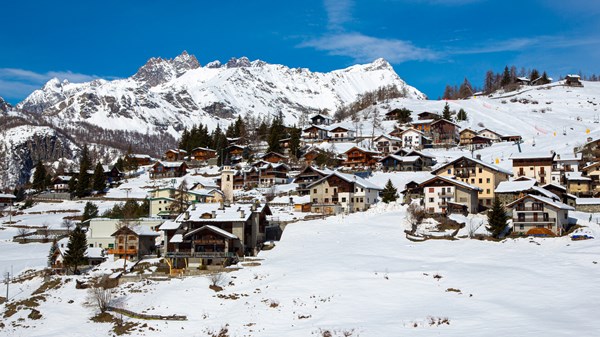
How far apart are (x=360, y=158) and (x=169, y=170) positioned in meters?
37.0

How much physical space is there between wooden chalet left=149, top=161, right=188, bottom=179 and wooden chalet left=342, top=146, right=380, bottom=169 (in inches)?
1239

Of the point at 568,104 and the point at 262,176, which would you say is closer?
Result: the point at 262,176

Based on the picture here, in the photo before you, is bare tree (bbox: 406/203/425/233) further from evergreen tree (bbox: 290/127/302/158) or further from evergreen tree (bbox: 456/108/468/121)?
evergreen tree (bbox: 456/108/468/121)

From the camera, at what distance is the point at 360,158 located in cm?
10350

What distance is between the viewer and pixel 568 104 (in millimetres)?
158375

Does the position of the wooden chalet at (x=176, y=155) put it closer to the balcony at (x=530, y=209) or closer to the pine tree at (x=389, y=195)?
the pine tree at (x=389, y=195)

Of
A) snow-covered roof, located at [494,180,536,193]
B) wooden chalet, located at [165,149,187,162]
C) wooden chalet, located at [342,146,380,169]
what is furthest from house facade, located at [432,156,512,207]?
wooden chalet, located at [165,149,187,162]

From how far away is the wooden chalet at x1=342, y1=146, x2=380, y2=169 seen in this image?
102875 millimetres

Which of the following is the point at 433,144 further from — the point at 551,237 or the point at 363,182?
the point at 551,237

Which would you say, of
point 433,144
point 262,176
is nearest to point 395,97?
point 433,144

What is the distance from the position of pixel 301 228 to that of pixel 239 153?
62837mm

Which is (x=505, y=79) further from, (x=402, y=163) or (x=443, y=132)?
(x=402, y=163)

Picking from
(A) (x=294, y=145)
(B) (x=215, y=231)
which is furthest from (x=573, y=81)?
(B) (x=215, y=231)

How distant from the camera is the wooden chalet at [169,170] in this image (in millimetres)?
113812
